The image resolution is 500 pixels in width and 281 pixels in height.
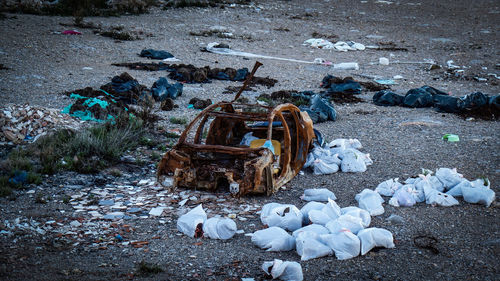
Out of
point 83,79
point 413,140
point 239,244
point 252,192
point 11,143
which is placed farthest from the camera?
point 83,79

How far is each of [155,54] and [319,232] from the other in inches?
460

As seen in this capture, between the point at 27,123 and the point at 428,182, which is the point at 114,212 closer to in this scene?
the point at 27,123

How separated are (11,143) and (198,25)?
13.6 metres

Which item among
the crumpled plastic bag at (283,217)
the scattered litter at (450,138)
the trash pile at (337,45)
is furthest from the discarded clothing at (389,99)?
the crumpled plastic bag at (283,217)

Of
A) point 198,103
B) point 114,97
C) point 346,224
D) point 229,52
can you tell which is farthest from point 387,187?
point 229,52

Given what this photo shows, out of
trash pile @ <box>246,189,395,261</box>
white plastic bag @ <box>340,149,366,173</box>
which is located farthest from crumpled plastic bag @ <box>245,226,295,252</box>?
white plastic bag @ <box>340,149,366,173</box>

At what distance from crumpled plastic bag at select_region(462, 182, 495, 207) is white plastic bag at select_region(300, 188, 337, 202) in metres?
1.63

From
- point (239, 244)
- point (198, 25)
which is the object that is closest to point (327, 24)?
point (198, 25)

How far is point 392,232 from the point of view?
5.18 m

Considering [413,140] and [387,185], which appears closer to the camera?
[387,185]

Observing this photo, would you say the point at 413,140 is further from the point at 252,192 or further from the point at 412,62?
the point at 412,62

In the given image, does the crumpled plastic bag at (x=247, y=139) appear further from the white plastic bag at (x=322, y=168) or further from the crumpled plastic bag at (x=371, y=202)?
the crumpled plastic bag at (x=371, y=202)

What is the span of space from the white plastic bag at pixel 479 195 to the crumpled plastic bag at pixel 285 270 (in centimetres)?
295

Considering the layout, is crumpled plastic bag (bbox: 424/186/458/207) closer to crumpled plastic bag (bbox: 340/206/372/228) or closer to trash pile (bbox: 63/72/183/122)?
crumpled plastic bag (bbox: 340/206/372/228)
